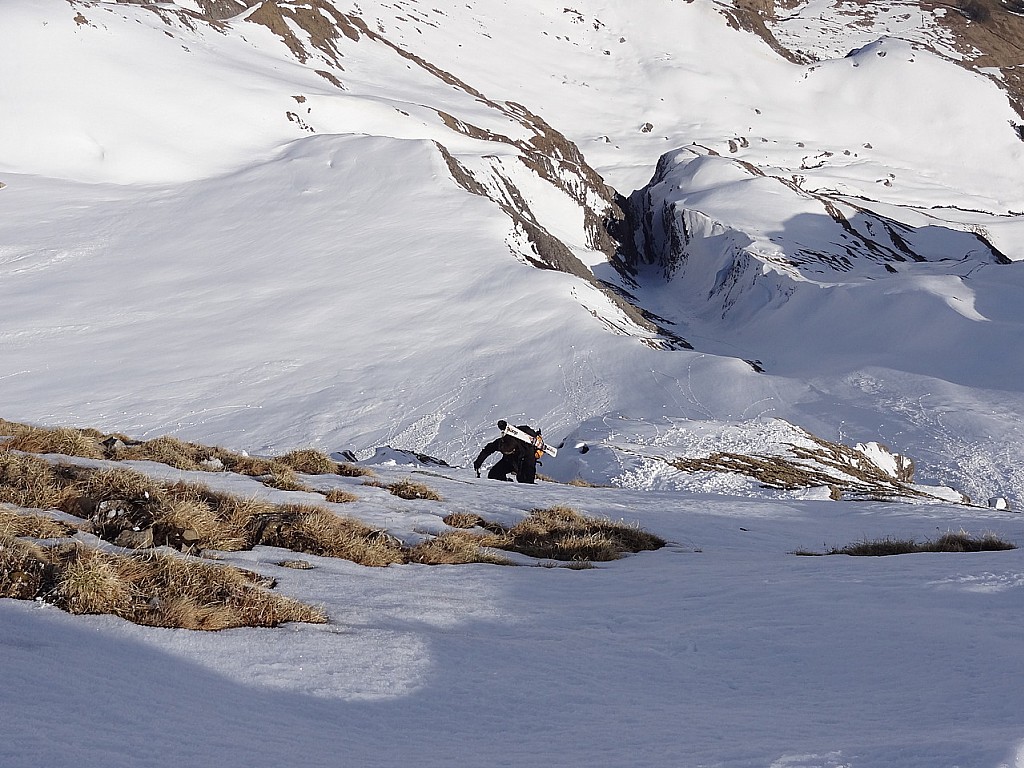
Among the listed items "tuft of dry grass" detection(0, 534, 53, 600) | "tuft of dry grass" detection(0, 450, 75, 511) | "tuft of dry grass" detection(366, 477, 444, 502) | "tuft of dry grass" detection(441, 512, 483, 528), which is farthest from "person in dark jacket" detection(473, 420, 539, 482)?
"tuft of dry grass" detection(0, 534, 53, 600)

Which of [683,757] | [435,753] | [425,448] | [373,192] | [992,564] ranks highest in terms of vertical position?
[683,757]

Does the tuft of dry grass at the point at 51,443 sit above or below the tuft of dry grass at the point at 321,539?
below

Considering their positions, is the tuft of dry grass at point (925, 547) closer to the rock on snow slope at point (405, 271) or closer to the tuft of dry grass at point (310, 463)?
the tuft of dry grass at point (310, 463)

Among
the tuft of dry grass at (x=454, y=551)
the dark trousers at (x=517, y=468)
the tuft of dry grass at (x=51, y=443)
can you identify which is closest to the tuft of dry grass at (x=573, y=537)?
the tuft of dry grass at (x=454, y=551)

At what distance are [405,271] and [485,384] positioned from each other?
378 inches

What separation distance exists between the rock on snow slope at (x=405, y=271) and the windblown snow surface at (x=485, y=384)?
0.72 feet

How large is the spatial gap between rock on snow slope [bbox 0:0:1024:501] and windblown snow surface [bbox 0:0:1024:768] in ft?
0.72

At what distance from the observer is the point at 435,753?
9.51ft

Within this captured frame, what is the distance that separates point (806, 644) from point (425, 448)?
19980mm

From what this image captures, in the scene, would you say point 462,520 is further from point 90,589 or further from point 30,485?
point 90,589

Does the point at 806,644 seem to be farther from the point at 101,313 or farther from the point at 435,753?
the point at 101,313

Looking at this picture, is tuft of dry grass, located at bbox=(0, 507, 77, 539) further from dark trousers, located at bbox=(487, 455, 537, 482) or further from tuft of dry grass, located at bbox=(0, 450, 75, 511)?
dark trousers, located at bbox=(487, 455, 537, 482)

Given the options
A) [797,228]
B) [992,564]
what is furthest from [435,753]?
[797,228]

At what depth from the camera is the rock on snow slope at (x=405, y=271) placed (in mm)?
26359
